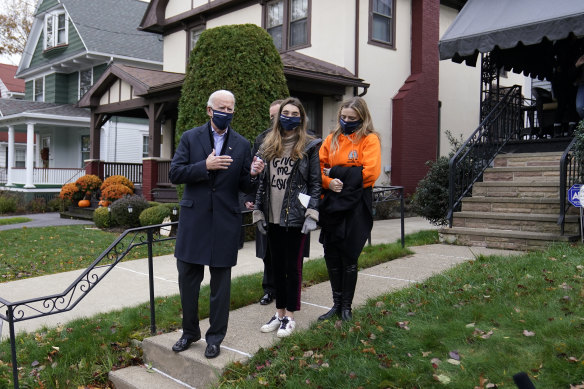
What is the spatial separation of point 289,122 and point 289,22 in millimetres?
11710

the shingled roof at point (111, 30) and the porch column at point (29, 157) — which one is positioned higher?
the shingled roof at point (111, 30)

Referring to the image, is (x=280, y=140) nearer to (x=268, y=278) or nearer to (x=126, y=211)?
(x=268, y=278)

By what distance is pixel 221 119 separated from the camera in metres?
4.03

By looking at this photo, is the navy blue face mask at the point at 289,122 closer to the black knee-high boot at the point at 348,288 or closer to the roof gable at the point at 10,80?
the black knee-high boot at the point at 348,288

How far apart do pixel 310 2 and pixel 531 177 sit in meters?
8.24

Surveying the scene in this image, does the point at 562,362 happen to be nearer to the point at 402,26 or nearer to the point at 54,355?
the point at 54,355

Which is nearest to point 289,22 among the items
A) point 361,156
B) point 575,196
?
point 575,196

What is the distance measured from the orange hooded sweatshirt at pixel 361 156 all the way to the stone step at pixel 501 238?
3.76 m

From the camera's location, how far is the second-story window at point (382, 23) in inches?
558

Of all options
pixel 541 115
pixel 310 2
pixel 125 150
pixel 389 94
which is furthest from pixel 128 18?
pixel 541 115

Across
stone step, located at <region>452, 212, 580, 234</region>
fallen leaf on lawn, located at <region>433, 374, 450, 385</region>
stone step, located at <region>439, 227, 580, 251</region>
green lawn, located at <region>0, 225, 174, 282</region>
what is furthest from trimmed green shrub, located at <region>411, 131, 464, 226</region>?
fallen leaf on lawn, located at <region>433, 374, 450, 385</region>

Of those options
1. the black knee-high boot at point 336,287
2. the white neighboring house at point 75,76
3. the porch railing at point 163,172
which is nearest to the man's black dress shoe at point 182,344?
the black knee-high boot at point 336,287

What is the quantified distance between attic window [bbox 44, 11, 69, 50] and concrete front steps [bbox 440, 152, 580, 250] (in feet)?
71.9

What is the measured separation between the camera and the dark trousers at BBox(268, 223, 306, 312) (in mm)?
4238
